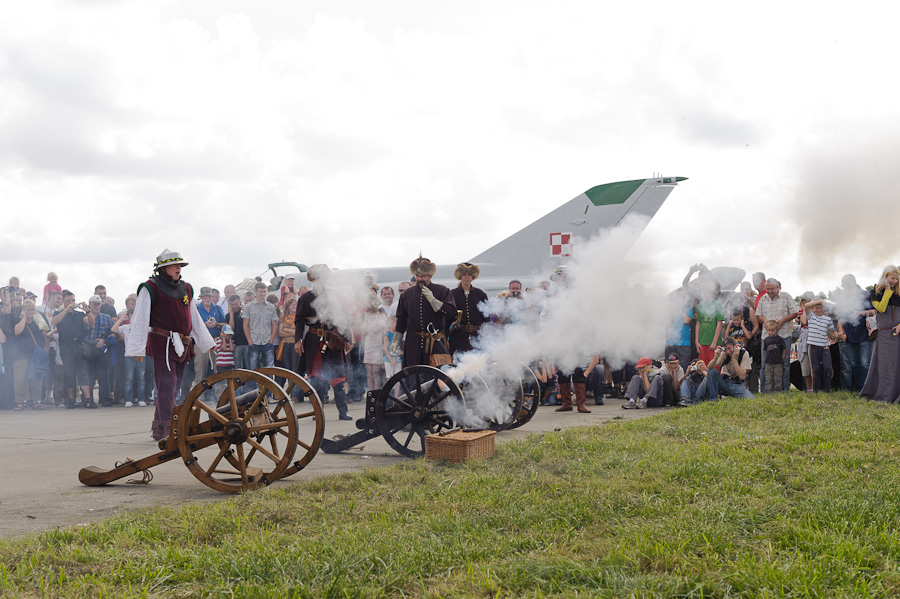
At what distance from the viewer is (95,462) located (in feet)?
22.8

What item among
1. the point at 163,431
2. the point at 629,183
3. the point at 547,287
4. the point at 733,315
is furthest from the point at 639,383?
the point at 163,431

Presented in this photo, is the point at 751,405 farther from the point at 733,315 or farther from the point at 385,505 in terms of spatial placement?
the point at 385,505

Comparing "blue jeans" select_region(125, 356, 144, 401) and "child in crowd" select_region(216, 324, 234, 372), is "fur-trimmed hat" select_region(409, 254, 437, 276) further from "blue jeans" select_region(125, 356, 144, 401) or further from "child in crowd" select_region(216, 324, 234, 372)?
"blue jeans" select_region(125, 356, 144, 401)

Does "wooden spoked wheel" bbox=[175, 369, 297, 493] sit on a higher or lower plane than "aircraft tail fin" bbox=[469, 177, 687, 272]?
lower

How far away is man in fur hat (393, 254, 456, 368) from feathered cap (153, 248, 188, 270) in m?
2.34

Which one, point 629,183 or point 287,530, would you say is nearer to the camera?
point 287,530

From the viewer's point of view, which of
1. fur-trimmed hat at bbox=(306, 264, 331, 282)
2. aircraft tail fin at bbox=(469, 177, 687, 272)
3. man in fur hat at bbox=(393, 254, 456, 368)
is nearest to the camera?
man in fur hat at bbox=(393, 254, 456, 368)

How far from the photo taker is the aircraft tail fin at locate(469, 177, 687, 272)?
1452cm

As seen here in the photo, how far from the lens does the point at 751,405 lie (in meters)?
9.43

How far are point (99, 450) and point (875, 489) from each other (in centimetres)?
686

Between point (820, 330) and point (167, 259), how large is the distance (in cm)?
905

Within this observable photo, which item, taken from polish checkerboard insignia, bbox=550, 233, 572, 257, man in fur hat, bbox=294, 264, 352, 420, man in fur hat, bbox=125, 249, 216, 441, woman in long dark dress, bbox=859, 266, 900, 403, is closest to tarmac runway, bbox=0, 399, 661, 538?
man in fur hat, bbox=125, 249, 216, 441

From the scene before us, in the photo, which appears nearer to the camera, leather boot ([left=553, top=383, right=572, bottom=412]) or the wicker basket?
the wicker basket

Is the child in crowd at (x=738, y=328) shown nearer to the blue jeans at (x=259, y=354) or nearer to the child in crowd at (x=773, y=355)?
the child in crowd at (x=773, y=355)
